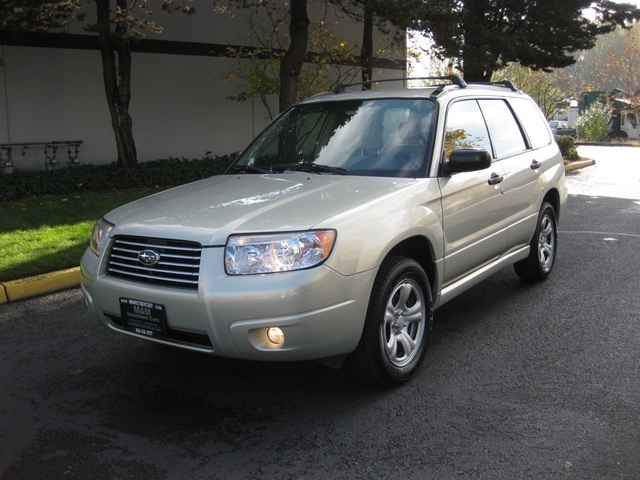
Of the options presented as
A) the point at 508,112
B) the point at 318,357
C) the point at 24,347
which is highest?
the point at 508,112

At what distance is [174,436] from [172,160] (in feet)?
36.8

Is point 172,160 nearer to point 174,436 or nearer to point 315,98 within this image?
point 315,98

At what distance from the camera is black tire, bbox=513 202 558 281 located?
6.43 meters

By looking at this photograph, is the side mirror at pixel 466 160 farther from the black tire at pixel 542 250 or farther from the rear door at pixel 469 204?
the black tire at pixel 542 250

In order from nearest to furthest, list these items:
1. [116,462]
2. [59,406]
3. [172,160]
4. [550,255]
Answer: [116,462], [59,406], [550,255], [172,160]

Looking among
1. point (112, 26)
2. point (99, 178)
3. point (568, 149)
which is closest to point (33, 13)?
point (99, 178)

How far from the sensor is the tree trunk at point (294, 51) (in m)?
12.7

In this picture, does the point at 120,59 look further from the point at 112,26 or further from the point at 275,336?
the point at 275,336

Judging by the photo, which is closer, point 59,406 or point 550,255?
point 59,406

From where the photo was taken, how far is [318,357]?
370cm

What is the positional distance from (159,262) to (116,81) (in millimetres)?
10038

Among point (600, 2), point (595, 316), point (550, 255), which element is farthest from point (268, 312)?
point (600, 2)

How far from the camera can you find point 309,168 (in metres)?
4.85

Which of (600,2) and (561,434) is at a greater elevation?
(600,2)
